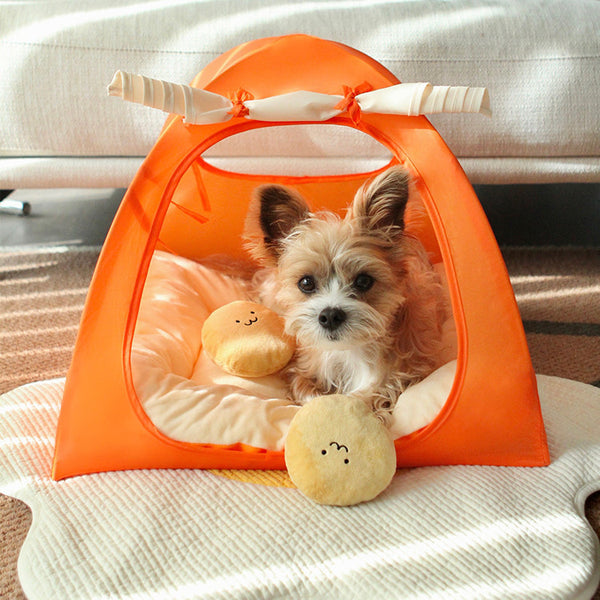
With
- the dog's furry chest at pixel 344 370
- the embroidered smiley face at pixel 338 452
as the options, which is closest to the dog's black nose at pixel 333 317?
the dog's furry chest at pixel 344 370

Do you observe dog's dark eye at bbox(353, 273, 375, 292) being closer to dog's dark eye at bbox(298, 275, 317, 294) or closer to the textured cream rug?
dog's dark eye at bbox(298, 275, 317, 294)

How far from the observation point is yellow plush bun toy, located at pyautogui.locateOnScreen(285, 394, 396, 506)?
125 cm

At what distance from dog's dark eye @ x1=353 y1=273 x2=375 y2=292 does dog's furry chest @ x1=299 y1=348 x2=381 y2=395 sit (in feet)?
0.56

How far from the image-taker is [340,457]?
49.4 inches

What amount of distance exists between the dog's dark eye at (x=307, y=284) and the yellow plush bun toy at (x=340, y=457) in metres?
0.34

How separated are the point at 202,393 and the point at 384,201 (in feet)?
1.94

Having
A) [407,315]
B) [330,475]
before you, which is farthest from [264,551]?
[407,315]

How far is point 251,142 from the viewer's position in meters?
2.18

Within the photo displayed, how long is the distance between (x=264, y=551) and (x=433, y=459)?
1.41ft

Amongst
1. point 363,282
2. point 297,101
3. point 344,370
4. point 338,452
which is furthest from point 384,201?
point 338,452

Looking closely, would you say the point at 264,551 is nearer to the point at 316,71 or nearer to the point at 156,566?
the point at 156,566

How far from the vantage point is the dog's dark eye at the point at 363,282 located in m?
1.49

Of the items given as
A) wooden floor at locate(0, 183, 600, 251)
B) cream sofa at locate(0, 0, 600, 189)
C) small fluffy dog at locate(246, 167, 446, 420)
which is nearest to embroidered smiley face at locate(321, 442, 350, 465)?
small fluffy dog at locate(246, 167, 446, 420)

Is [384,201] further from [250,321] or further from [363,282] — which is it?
[250,321]
